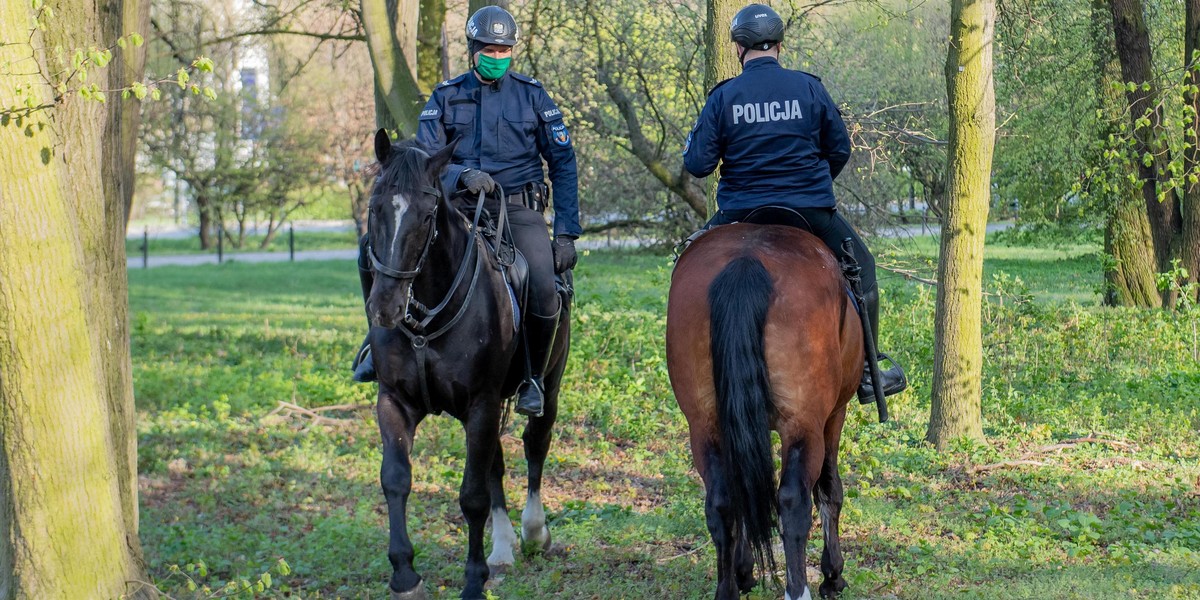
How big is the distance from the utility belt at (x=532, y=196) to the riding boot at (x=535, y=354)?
644mm

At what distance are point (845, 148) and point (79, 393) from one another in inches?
141

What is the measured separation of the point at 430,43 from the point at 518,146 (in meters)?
6.07

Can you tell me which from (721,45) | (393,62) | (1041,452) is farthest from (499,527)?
(393,62)

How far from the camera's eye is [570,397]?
10586mm

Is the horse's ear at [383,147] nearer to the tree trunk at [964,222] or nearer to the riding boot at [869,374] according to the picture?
the riding boot at [869,374]

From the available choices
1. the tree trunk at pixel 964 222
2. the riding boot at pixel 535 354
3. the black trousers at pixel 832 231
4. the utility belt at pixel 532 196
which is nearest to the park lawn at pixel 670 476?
the tree trunk at pixel 964 222

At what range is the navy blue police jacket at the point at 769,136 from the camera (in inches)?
209

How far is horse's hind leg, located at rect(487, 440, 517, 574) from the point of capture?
6.44 meters

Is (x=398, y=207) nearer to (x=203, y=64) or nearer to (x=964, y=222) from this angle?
(x=203, y=64)

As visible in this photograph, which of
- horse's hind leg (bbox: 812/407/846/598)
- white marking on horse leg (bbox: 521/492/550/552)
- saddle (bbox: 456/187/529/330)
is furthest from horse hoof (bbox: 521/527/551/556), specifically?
horse's hind leg (bbox: 812/407/846/598)

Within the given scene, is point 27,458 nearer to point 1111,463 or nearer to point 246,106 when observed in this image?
point 1111,463

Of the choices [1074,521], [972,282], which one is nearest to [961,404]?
[972,282]

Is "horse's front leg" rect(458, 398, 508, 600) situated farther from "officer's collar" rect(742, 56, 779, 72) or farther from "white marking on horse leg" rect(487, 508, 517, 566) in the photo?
"officer's collar" rect(742, 56, 779, 72)

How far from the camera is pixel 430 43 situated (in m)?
12.3
